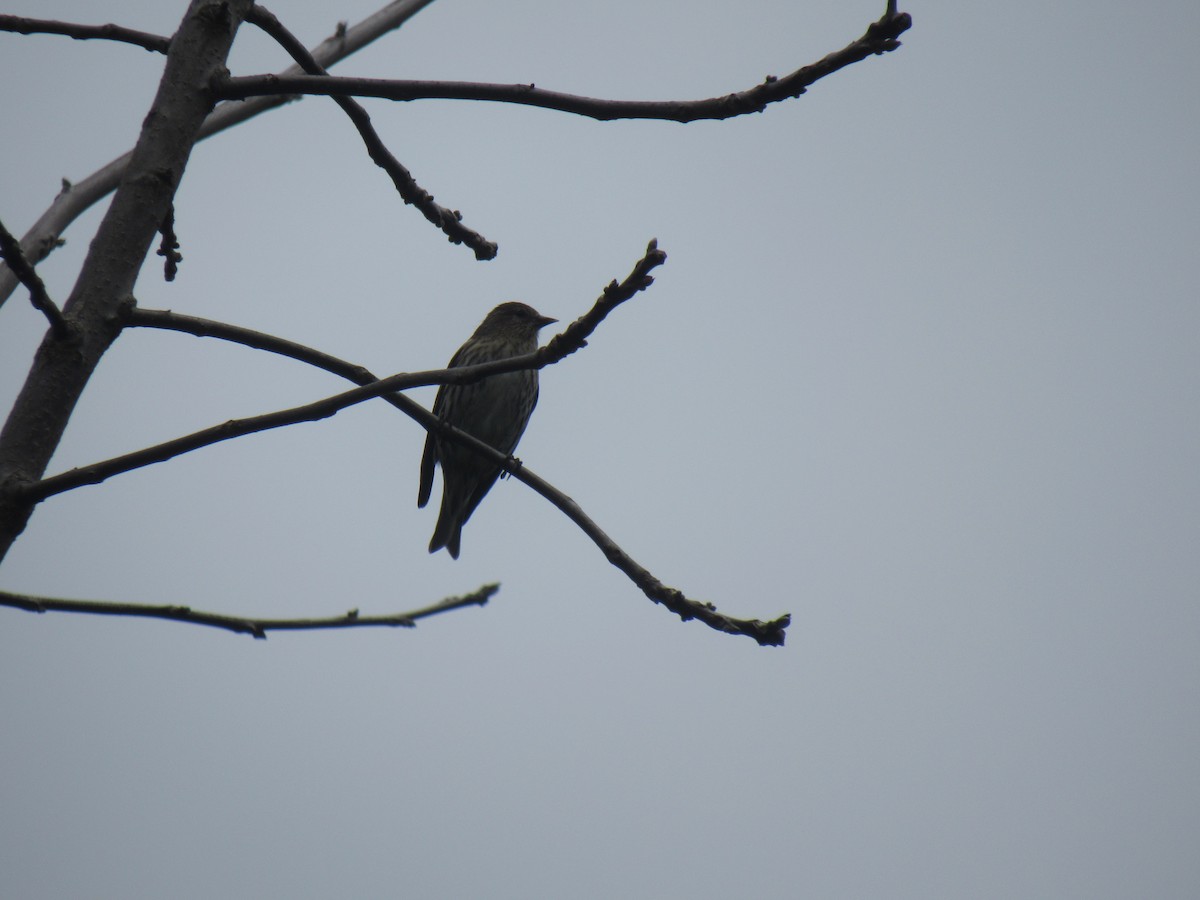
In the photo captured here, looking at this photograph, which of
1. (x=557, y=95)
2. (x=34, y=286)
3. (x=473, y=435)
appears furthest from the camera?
(x=473, y=435)

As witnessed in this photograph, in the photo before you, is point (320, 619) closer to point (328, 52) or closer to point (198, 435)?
point (198, 435)

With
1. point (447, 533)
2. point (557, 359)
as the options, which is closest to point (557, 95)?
point (557, 359)

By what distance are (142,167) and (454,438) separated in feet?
4.40

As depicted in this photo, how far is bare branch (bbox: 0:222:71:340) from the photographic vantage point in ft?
7.11

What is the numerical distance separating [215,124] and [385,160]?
737mm

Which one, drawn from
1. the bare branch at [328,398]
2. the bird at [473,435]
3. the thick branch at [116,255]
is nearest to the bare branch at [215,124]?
the thick branch at [116,255]

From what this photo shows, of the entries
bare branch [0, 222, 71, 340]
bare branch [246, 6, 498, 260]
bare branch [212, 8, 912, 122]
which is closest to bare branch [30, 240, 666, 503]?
bare branch [0, 222, 71, 340]

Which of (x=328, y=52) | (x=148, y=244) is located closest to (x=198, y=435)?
(x=148, y=244)

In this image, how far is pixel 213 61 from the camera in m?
2.54

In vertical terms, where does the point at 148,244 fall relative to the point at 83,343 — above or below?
above

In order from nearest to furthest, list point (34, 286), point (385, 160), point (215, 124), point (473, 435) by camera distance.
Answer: point (34, 286) → point (385, 160) → point (215, 124) → point (473, 435)

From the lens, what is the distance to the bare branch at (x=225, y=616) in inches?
89.9

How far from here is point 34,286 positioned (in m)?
2.23

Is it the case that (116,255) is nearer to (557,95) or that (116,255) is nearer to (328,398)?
(328,398)
